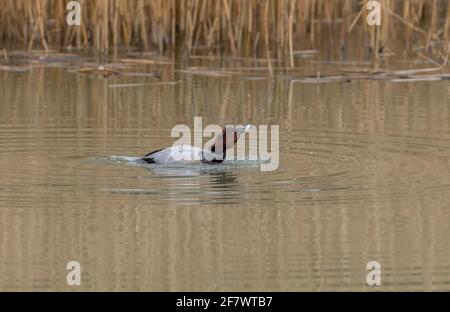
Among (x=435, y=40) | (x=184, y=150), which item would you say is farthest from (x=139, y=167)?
(x=435, y=40)

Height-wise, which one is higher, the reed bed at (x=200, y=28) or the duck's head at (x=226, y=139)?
the reed bed at (x=200, y=28)

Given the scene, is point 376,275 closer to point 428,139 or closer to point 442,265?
point 442,265

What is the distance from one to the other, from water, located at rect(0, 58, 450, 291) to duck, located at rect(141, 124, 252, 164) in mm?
91

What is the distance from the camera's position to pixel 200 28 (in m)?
11.9

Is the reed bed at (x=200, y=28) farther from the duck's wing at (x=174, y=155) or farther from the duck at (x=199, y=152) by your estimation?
the duck's wing at (x=174, y=155)

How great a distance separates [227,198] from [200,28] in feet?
19.8

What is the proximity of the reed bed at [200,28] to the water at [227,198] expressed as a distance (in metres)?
1.65

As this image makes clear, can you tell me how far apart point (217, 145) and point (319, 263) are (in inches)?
90.5

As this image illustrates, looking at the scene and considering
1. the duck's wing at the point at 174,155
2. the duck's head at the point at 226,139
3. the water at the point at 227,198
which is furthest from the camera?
the duck's head at the point at 226,139

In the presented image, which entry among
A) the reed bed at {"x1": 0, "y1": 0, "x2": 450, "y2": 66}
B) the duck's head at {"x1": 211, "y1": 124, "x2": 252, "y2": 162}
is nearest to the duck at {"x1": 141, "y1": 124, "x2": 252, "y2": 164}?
the duck's head at {"x1": 211, "y1": 124, "x2": 252, "y2": 162}

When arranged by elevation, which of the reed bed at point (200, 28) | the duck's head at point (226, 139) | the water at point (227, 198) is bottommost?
the water at point (227, 198)

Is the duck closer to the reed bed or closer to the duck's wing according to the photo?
the duck's wing

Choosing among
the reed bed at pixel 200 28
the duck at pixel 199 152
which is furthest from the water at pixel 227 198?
the reed bed at pixel 200 28

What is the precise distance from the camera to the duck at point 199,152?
6.95m
